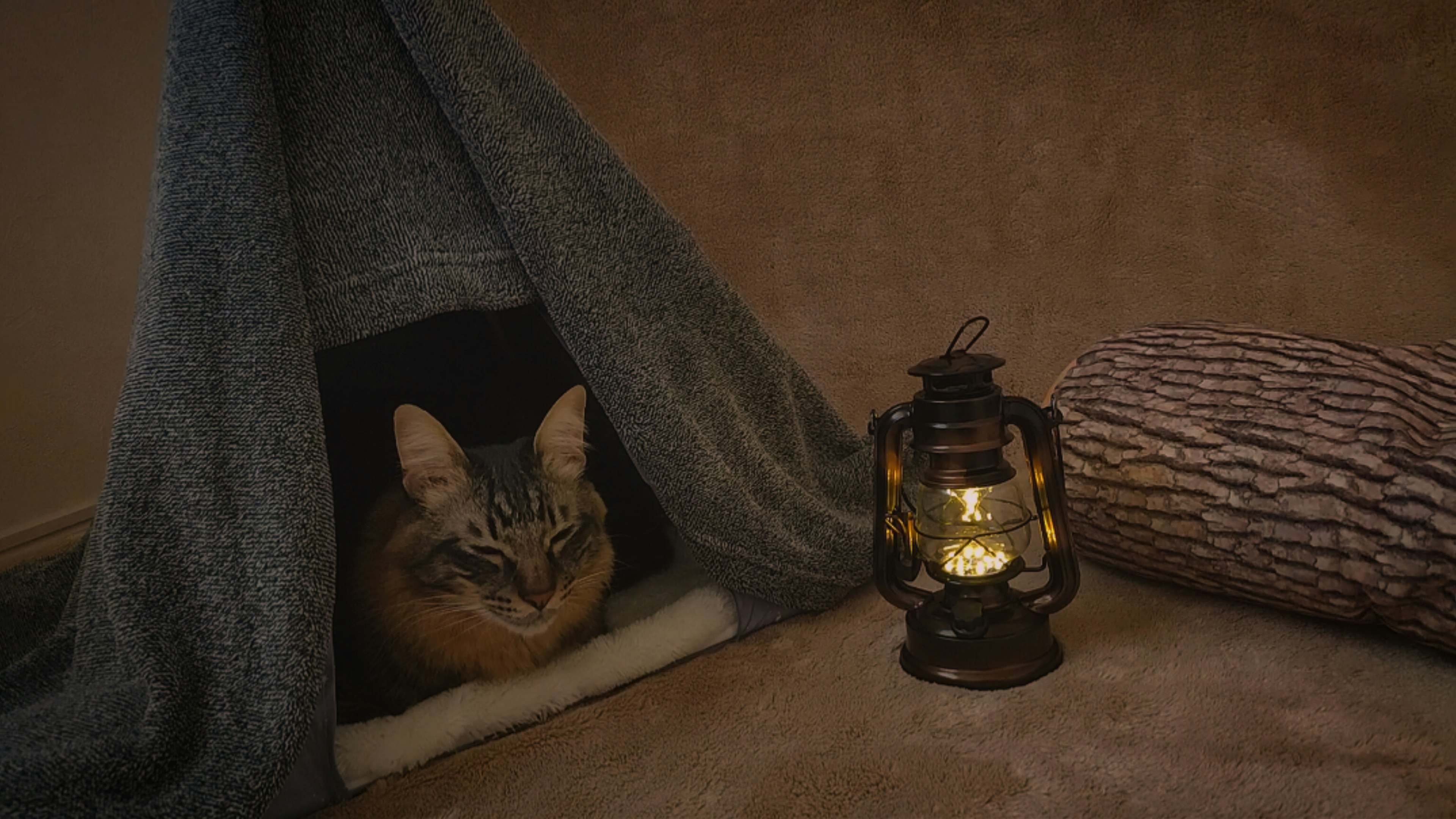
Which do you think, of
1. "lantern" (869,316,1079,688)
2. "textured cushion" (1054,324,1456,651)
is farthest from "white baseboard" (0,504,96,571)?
"textured cushion" (1054,324,1456,651)

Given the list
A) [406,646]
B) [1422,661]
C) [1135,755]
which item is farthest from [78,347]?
[1422,661]

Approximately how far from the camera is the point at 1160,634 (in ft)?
3.76

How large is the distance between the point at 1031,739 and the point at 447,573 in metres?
0.59

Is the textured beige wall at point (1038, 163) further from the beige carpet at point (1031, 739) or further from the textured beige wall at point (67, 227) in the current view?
the beige carpet at point (1031, 739)

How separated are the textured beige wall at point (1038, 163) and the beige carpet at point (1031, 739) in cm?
76

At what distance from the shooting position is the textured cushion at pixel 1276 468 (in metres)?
1.00

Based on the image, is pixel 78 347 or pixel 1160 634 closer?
pixel 1160 634

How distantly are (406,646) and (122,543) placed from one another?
274 millimetres

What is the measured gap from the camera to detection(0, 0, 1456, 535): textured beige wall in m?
1.78

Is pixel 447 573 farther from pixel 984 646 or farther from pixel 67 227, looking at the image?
pixel 67 227

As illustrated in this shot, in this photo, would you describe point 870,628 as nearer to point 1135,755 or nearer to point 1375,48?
point 1135,755

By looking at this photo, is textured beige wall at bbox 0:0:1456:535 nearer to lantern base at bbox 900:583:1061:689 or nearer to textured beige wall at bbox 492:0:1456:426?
textured beige wall at bbox 492:0:1456:426

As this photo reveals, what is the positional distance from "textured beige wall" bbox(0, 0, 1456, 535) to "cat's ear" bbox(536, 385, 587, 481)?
76cm

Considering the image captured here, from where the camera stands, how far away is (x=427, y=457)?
3.36 feet
